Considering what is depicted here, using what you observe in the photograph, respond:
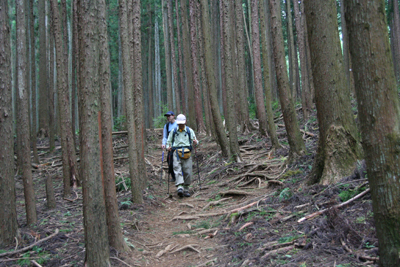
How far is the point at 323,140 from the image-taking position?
5.29m

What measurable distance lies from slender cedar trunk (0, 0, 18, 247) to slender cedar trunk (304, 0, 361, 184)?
15.3 feet

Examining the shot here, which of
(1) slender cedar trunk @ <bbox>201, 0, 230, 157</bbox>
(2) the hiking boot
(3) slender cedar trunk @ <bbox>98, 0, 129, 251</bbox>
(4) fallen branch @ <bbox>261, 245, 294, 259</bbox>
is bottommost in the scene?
(4) fallen branch @ <bbox>261, 245, 294, 259</bbox>

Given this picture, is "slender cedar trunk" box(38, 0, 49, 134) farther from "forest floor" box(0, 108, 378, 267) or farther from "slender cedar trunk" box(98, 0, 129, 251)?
"slender cedar trunk" box(98, 0, 129, 251)

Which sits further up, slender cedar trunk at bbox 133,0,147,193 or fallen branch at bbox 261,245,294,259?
slender cedar trunk at bbox 133,0,147,193

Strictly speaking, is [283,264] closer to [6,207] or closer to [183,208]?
[6,207]

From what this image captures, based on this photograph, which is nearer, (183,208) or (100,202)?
(100,202)

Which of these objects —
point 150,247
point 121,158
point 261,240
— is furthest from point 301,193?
point 121,158

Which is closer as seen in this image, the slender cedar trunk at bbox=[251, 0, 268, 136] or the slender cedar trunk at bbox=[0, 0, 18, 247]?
the slender cedar trunk at bbox=[0, 0, 18, 247]

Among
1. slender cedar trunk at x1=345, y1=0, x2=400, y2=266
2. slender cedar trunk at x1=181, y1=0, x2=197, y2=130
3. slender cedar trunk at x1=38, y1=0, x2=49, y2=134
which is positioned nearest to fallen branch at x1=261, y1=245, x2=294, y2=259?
slender cedar trunk at x1=345, y1=0, x2=400, y2=266

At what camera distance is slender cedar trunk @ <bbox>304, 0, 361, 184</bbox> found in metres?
5.05

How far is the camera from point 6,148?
182 inches

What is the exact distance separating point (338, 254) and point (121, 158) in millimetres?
10571

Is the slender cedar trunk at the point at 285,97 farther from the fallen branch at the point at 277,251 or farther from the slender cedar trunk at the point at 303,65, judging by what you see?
the slender cedar trunk at the point at 303,65

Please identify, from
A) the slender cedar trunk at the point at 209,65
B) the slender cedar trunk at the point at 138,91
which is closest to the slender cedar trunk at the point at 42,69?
the slender cedar trunk at the point at 209,65
